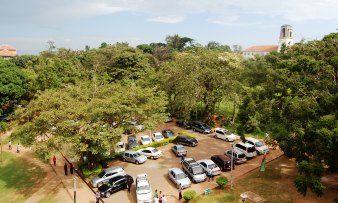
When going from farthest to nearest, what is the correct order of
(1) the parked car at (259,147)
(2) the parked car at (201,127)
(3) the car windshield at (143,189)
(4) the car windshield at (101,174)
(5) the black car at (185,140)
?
(2) the parked car at (201,127) < (5) the black car at (185,140) < (1) the parked car at (259,147) < (4) the car windshield at (101,174) < (3) the car windshield at (143,189)

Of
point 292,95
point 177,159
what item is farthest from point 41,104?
point 292,95

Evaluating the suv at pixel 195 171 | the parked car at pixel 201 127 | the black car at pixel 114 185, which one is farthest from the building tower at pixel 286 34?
the black car at pixel 114 185

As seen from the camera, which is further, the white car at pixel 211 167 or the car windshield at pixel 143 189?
the white car at pixel 211 167

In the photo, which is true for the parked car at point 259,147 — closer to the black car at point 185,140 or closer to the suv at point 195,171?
the black car at point 185,140

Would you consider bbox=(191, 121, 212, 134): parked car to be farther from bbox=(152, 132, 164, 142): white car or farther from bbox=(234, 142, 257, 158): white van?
bbox=(234, 142, 257, 158): white van

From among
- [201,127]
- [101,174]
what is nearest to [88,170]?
[101,174]

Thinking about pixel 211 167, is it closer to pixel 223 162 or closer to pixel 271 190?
pixel 223 162
